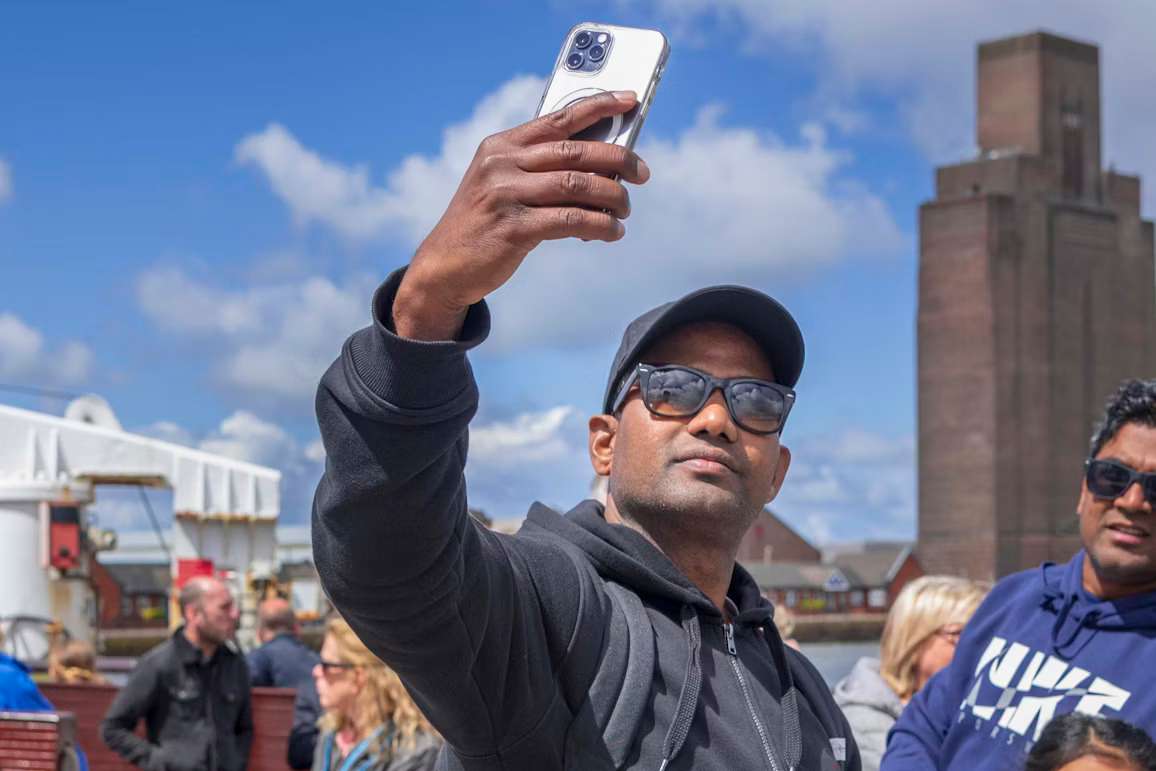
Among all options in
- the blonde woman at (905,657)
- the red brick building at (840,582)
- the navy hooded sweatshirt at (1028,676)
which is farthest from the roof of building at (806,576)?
the navy hooded sweatshirt at (1028,676)

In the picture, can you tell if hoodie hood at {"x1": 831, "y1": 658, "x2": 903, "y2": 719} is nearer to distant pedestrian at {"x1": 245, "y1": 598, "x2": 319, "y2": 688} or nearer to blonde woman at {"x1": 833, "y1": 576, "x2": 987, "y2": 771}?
blonde woman at {"x1": 833, "y1": 576, "x2": 987, "y2": 771}

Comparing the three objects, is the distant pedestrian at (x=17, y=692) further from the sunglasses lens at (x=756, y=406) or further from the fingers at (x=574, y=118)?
the fingers at (x=574, y=118)

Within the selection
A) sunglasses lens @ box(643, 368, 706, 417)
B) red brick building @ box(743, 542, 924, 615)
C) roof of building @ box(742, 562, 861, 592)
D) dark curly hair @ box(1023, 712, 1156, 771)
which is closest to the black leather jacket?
dark curly hair @ box(1023, 712, 1156, 771)

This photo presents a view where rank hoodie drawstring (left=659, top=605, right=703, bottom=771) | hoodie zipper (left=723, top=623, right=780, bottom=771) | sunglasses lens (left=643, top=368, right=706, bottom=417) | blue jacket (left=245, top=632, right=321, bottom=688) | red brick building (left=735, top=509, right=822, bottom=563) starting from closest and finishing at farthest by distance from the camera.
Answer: hoodie drawstring (left=659, top=605, right=703, bottom=771) → hoodie zipper (left=723, top=623, right=780, bottom=771) → sunglasses lens (left=643, top=368, right=706, bottom=417) → blue jacket (left=245, top=632, right=321, bottom=688) → red brick building (left=735, top=509, right=822, bottom=563)

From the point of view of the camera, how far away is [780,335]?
7.84 ft

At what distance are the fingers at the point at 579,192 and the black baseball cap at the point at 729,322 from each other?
69 cm

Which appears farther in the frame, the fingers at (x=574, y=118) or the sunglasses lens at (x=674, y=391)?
the sunglasses lens at (x=674, y=391)

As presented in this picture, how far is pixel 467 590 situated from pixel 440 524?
0.12 meters

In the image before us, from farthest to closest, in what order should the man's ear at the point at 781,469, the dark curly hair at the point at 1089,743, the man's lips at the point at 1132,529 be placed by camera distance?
the man's lips at the point at 1132,529, the dark curly hair at the point at 1089,743, the man's ear at the point at 781,469

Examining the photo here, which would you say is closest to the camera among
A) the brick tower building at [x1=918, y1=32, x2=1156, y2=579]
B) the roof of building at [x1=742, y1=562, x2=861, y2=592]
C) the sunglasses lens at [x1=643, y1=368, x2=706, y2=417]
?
the sunglasses lens at [x1=643, y1=368, x2=706, y2=417]

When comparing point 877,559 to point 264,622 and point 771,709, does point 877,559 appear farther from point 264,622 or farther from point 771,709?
point 771,709

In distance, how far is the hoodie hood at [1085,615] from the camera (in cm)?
325

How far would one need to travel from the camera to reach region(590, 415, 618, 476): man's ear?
2461 mm

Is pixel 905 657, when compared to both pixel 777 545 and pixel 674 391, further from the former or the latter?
pixel 777 545
